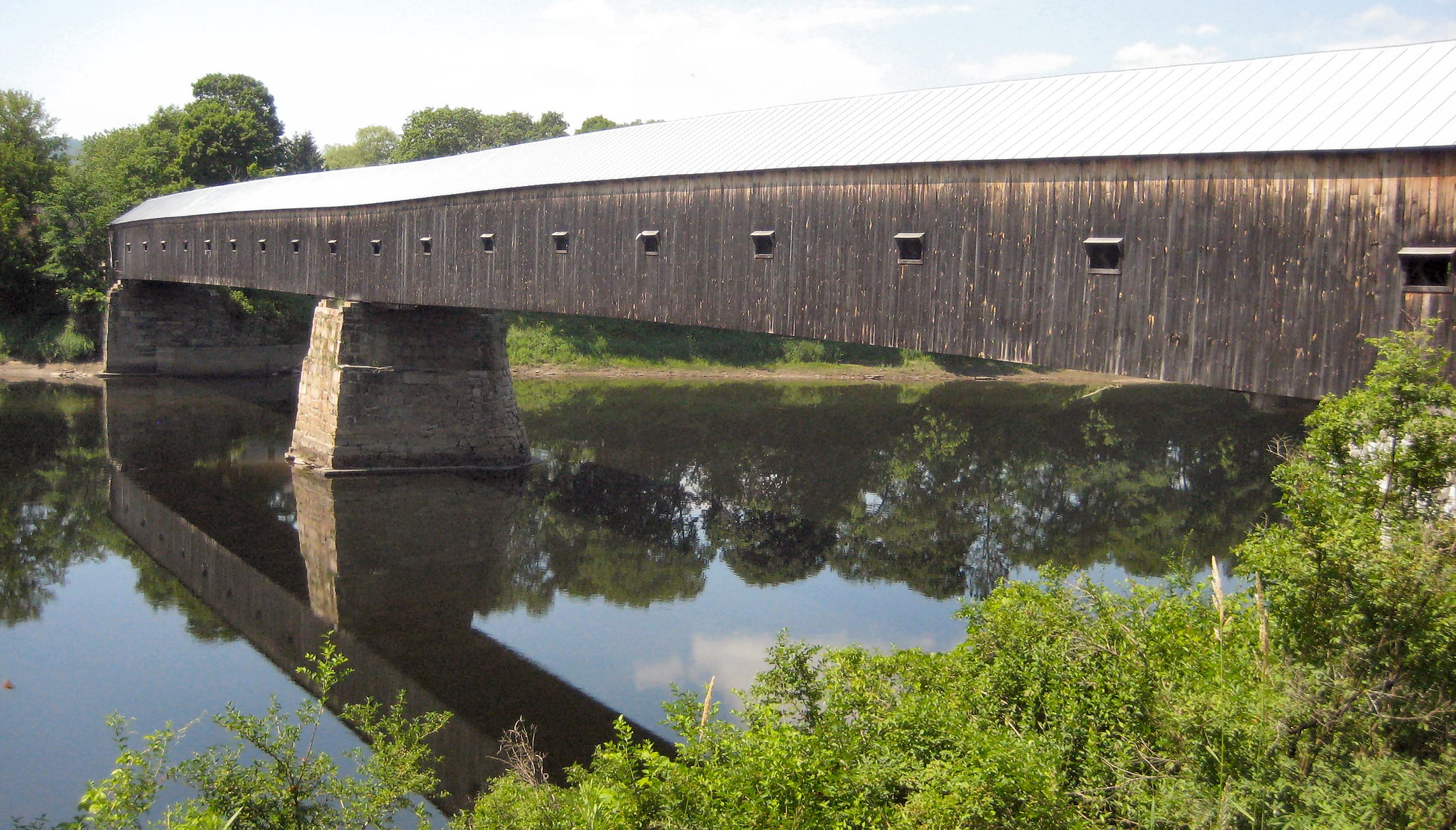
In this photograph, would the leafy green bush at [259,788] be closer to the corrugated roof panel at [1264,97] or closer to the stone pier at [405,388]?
the corrugated roof panel at [1264,97]

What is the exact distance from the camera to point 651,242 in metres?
12.6

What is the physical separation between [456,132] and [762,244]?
43.9 m

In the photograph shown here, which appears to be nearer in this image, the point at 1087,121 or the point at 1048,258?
the point at 1048,258

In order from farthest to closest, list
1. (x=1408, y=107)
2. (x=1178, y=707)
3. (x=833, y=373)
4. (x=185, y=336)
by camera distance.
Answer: (x=833, y=373), (x=185, y=336), (x=1408, y=107), (x=1178, y=707)

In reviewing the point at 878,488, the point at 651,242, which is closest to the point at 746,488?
the point at 878,488

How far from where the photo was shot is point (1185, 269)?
785cm

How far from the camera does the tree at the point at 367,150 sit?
253ft

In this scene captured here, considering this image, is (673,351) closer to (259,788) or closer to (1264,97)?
(1264,97)

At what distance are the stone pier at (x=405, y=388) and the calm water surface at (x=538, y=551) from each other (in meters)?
0.67

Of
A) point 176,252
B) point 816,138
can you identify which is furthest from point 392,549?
point 176,252

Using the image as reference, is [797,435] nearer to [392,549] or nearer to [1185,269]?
[392,549]

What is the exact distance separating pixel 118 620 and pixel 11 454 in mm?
10932

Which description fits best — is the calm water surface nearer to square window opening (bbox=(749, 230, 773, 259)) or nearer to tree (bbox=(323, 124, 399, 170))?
square window opening (bbox=(749, 230, 773, 259))

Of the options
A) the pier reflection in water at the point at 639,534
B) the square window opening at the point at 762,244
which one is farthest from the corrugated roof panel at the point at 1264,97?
the square window opening at the point at 762,244
